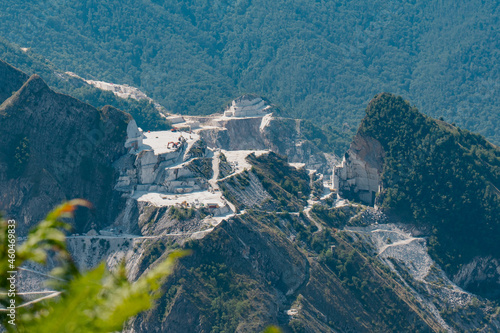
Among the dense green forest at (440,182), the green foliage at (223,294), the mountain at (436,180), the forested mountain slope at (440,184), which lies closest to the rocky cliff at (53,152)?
the green foliage at (223,294)

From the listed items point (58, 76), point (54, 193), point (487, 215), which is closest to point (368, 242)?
point (487, 215)

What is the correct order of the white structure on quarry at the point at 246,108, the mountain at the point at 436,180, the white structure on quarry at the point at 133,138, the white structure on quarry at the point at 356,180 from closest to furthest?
1. the white structure on quarry at the point at 133,138
2. the mountain at the point at 436,180
3. the white structure on quarry at the point at 356,180
4. the white structure on quarry at the point at 246,108

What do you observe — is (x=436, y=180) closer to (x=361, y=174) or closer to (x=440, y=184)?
(x=440, y=184)

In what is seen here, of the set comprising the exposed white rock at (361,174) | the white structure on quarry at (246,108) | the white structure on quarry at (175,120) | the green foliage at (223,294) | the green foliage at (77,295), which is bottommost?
the white structure on quarry at (175,120)

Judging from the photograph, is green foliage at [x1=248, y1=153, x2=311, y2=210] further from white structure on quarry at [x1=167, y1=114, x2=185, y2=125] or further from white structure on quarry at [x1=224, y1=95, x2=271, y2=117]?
white structure on quarry at [x1=224, y1=95, x2=271, y2=117]

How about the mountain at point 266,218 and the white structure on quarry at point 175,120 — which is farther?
the white structure on quarry at point 175,120

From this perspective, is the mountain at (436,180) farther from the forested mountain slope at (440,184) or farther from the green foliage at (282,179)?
the green foliage at (282,179)

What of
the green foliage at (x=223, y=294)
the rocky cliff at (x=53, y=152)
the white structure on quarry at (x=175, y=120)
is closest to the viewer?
the green foliage at (x=223, y=294)

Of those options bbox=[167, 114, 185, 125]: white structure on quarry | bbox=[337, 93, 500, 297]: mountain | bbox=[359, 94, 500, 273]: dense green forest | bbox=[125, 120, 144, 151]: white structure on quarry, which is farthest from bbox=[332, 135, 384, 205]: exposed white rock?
bbox=[167, 114, 185, 125]: white structure on quarry
